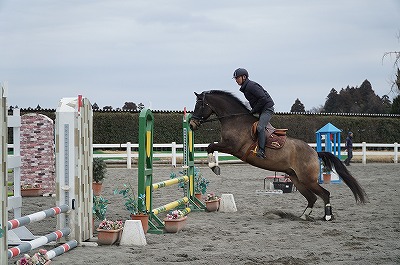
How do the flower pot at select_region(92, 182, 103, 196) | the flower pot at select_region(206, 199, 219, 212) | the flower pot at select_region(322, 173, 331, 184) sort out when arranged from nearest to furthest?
the flower pot at select_region(206, 199, 219, 212)
the flower pot at select_region(92, 182, 103, 196)
the flower pot at select_region(322, 173, 331, 184)

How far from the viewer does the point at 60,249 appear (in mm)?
6098

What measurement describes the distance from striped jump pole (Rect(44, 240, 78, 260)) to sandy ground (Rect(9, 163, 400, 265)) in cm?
7

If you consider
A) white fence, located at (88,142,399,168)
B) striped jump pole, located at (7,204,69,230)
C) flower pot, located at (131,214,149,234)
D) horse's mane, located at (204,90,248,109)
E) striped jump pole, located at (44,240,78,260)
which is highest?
horse's mane, located at (204,90,248,109)

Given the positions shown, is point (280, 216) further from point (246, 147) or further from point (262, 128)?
point (262, 128)

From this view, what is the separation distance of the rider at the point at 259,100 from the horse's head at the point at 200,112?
24.4 inches

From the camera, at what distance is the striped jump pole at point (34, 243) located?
5.09 meters

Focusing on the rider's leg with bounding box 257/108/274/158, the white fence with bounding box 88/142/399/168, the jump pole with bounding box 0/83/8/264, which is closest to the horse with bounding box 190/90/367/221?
the rider's leg with bounding box 257/108/274/158

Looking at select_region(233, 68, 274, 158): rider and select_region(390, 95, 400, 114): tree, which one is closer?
select_region(233, 68, 274, 158): rider

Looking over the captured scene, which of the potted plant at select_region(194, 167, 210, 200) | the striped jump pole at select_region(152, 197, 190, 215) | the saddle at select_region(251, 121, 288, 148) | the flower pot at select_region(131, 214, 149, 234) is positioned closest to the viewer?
the flower pot at select_region(131, 214, 149, 234)

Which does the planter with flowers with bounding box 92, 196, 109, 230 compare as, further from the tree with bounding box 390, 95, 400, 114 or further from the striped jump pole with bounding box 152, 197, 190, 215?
the tree with bounding box 390, 95, 400, 114

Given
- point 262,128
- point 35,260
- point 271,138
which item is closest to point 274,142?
point 271,138

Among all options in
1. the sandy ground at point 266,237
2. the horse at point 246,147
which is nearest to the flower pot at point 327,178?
the sandy ground at point 266,237

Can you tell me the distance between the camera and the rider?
878 cm

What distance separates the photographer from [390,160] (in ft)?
93.5
